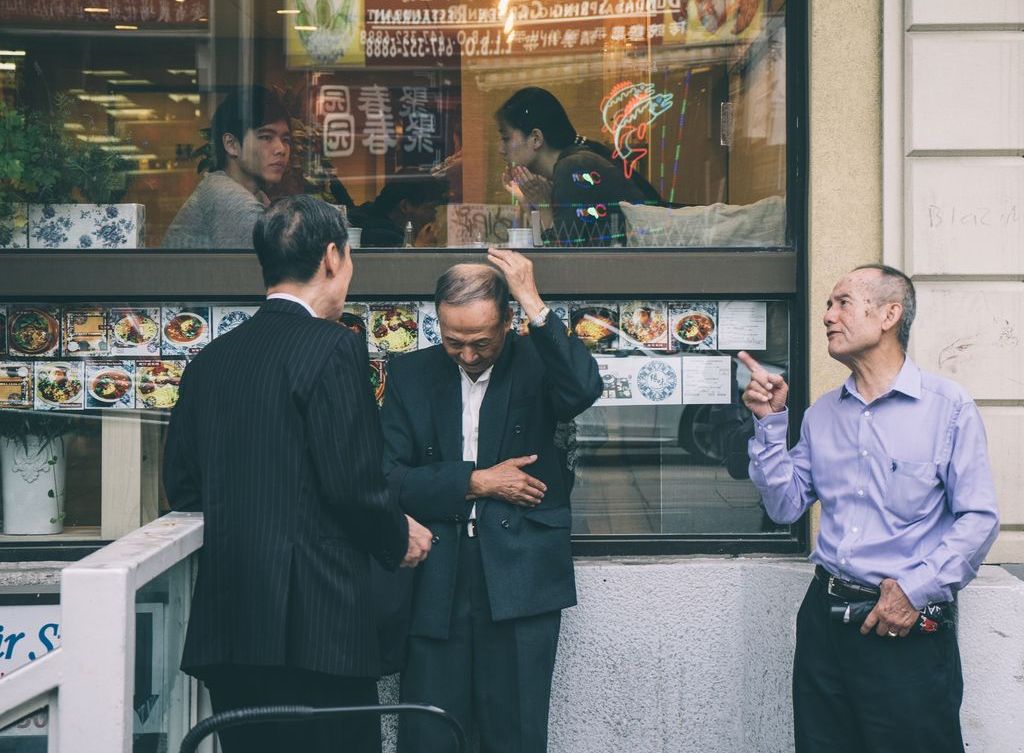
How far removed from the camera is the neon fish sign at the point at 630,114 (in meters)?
4.81

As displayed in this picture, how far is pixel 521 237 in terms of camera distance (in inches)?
186

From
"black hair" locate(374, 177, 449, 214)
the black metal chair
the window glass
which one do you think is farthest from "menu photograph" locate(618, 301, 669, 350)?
the black metal chair

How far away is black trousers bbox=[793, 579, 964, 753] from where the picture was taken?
3.21 m

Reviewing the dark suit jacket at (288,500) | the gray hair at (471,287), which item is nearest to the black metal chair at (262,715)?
the dark suit jacket at (288,500)

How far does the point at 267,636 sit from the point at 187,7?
3154 mm

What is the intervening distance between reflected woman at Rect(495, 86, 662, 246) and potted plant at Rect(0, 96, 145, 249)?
1609mm

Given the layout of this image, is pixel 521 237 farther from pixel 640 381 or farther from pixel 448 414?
pixel 448 414

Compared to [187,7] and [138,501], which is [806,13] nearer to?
[187,7]

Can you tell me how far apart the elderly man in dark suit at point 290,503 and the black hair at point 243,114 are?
199 cm

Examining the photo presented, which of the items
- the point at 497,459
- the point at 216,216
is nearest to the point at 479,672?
the point at 497,459

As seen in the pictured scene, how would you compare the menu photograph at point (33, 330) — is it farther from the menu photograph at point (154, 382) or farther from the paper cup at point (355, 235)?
the paper cup at point (355, 235)

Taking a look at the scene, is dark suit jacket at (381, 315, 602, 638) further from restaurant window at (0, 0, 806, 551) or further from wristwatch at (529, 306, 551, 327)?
restaurant window at (0, 0, 806, 551)

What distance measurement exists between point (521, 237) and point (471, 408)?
1157mm

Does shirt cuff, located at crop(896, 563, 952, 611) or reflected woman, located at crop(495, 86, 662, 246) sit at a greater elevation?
reflected woman, located at crop(495, 86, 662, 246)
